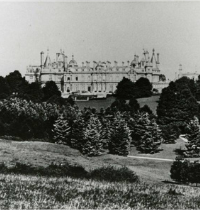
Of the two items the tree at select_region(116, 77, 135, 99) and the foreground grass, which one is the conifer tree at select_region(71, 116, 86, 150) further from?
the tree at select_region(116, 77, 135, 99)

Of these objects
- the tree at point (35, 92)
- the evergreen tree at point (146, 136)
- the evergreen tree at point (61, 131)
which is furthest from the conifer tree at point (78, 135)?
the tree at point (35, 92)

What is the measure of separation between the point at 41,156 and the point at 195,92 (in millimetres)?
54004

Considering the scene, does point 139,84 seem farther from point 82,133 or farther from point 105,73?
point 82,133

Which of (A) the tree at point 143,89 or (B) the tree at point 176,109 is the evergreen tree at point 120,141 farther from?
(A) the tree at point 143,89

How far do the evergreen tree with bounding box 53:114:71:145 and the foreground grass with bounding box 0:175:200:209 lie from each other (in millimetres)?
22660

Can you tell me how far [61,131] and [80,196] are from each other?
25.7 metres

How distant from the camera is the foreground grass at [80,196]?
9.40m

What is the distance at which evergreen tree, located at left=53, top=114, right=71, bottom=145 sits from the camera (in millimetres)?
35812

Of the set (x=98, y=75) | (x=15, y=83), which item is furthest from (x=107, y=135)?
(x=98, y=75)

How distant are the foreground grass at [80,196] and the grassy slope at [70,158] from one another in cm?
860

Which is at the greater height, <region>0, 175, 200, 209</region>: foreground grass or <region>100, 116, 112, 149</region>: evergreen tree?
<region>100, 116, 112, 149</region>: evergreen tree

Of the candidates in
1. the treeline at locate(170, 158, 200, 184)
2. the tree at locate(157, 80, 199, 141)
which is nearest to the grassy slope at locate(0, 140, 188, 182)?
the treeline at locate(170, 158, 200, 184)

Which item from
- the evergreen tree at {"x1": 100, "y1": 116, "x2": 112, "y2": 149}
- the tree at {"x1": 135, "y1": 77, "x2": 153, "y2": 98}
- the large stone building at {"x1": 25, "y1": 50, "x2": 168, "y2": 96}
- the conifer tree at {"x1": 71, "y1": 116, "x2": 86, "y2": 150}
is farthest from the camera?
the large stone building at {"x1": 25, "y1": 50, "x2": 168, "y2": 96}

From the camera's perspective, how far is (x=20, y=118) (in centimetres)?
3725
